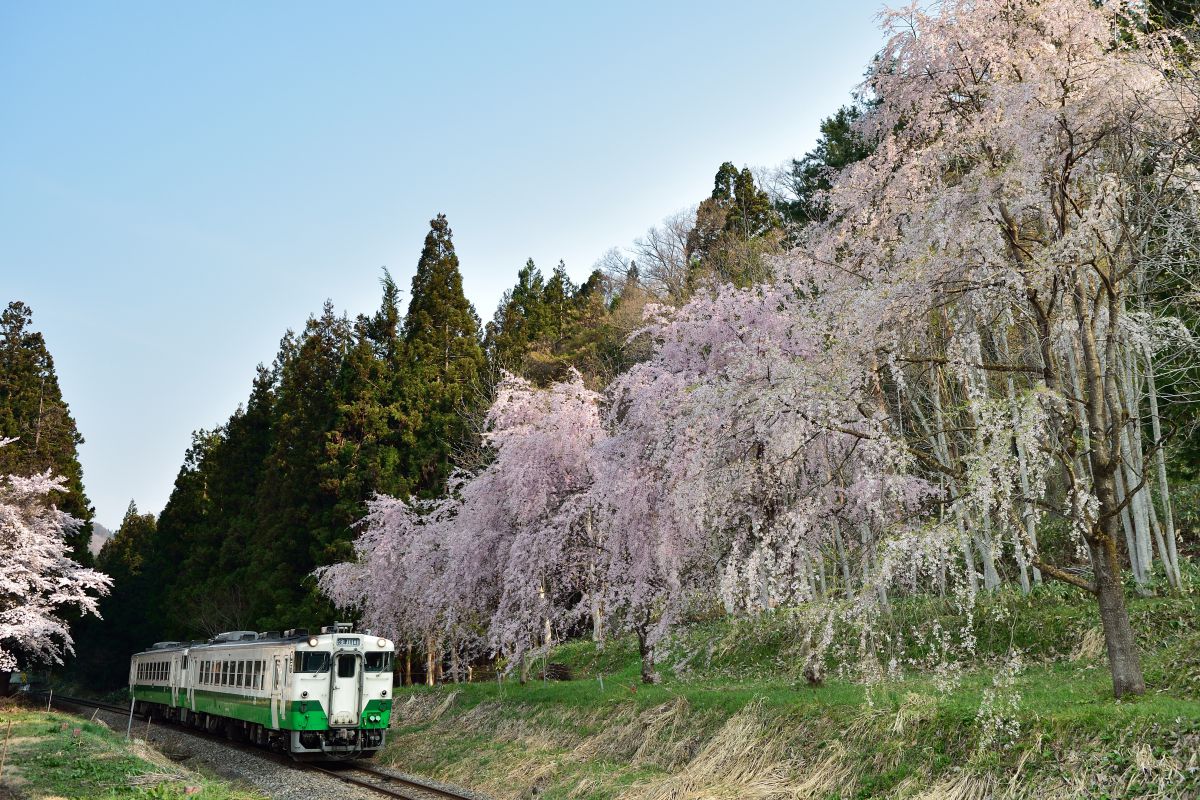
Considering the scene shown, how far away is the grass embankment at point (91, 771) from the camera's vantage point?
432 inches

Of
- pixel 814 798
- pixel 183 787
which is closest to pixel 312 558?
pixel 183 787

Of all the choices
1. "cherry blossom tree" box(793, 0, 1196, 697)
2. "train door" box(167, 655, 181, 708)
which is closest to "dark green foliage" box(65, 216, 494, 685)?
"train door" box(167, 655, 181, 708)

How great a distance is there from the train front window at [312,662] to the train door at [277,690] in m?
0.40

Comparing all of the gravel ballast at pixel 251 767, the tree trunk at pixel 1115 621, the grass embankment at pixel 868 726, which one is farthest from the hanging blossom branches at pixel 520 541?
the tree trunk at pixel 1115 621

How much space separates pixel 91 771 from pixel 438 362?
841 inches

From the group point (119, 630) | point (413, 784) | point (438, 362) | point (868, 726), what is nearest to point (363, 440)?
point (438, 362)

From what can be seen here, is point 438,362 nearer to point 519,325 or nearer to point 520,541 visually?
point 519,325

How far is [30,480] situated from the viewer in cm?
2645

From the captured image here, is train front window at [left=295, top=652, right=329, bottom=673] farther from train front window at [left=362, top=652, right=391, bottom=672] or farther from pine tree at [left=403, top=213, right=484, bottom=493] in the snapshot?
pine tree at [left=403, top=213, right=484, bottom=493]

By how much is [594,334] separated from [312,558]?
13.3m

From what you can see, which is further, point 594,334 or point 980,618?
point 594,334

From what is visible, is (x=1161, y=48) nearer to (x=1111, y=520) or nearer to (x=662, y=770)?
(x=1111, y=520)

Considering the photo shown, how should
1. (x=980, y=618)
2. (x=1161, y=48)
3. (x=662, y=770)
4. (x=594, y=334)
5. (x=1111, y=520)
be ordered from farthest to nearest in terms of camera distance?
(x=594, y=334)
(x=980, y=618)
(x=662, y=770)
(x=1161, y=48)
(x=1111, y=520)

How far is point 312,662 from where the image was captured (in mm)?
14914
